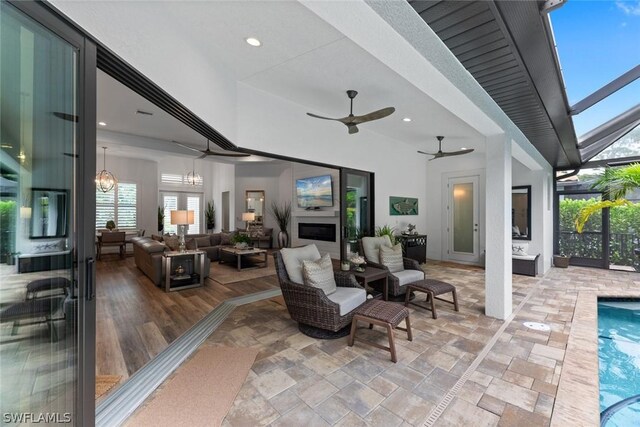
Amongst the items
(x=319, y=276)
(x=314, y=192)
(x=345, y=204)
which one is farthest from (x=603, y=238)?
(x=319, y=276)

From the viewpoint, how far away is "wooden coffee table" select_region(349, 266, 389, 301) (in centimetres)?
395

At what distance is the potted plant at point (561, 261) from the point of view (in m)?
7.18

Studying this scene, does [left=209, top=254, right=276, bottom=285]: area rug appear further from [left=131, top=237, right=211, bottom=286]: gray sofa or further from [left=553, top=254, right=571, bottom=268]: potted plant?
[left=553, top=254, right=571, bottom=268]: potted plant

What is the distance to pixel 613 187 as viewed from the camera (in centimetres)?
596

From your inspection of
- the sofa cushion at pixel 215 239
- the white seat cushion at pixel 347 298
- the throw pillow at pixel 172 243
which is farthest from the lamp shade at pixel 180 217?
the white seat cushion at pixel 347 298

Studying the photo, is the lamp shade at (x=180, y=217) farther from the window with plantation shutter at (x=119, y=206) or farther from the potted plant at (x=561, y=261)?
the potted plant at (x=561, y=261)

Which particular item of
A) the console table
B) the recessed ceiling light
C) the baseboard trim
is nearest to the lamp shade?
the baseboard trim

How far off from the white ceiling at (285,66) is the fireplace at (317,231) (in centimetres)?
338

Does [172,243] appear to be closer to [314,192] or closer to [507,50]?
[314,192]

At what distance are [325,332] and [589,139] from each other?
20.4 feet

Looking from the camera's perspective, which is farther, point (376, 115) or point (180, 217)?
point (180, 217)

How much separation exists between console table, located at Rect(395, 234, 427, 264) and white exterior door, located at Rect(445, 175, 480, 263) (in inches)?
42.8

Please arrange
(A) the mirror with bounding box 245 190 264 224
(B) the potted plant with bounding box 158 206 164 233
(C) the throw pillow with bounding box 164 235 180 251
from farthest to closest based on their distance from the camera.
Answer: (A) the mirror with bounding box 245 190 264 224 < (B) the potted plant with bounding box 158 206 164 233 < (C) the throw pillow with bounding box 164 235 180 251

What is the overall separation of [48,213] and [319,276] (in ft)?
7.94
